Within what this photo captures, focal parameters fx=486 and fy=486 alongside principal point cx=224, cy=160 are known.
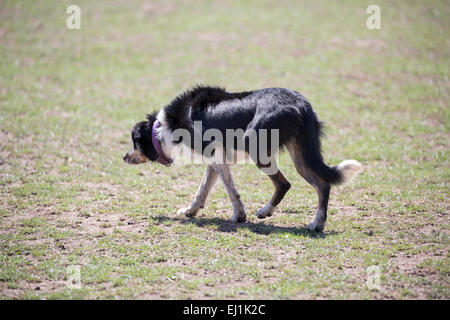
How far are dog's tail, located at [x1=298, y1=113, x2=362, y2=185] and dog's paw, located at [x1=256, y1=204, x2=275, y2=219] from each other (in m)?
0.89

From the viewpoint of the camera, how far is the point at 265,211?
21.3 feet

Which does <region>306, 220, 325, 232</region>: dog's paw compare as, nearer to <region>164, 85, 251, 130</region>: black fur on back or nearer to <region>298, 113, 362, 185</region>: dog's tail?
<region>298, 113, 362, 185</region>: dog's tail

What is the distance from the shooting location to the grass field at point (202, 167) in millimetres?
5004

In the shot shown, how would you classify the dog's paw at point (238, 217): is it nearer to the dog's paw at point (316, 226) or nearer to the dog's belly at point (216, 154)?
the dog's belly at point (216, 154)

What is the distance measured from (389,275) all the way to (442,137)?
5.94 meters

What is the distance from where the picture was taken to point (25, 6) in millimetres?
19234

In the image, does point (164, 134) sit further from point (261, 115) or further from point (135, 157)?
point (261, 115)

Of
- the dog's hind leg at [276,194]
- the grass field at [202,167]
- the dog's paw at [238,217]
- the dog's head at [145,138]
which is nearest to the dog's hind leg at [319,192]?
the grass field at [202,167]

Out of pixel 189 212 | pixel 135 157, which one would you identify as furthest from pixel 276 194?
pixel 135 157

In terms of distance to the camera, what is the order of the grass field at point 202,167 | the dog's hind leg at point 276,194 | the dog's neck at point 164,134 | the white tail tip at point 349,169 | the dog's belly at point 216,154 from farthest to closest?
the dog's neck at point 164,134
the dog's hind leg at point 276,194
the dog's belly at point 216,154
the white tail tip at point 349,169
the grass field at point 202,167

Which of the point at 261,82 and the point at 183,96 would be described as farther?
the point at 261,82

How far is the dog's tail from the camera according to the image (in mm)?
5879
